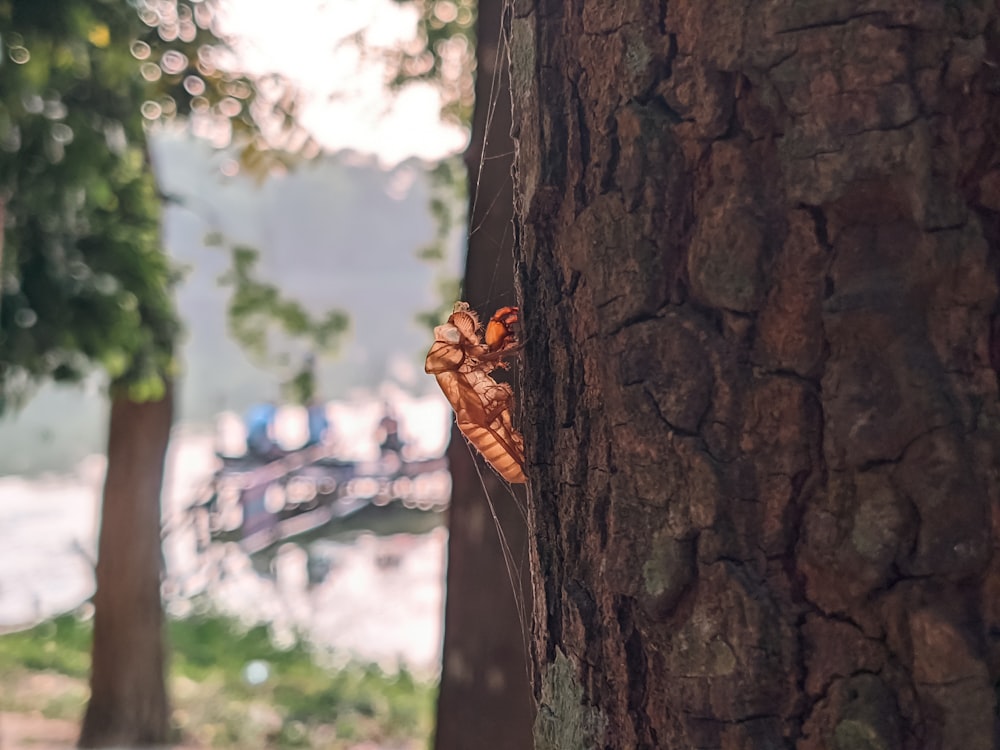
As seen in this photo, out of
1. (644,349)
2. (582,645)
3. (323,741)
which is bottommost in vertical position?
(323,741)

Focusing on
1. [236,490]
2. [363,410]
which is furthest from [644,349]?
[363,410]

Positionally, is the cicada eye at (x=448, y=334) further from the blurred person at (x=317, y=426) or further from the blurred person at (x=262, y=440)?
the blurred person at (x=317, y=426)

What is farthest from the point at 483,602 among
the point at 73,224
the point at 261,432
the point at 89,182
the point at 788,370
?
the point at 261,432

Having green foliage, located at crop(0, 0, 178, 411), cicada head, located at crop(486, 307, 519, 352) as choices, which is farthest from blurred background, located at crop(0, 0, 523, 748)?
cicada head, located at crop(486, 307, 519, 352)

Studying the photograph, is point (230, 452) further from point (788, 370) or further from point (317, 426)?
point (788, 370)

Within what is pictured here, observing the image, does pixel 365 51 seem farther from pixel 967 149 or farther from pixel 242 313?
pixel 967 149

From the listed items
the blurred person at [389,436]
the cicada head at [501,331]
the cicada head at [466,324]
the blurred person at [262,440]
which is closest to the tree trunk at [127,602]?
the cicada head at [466,324]
